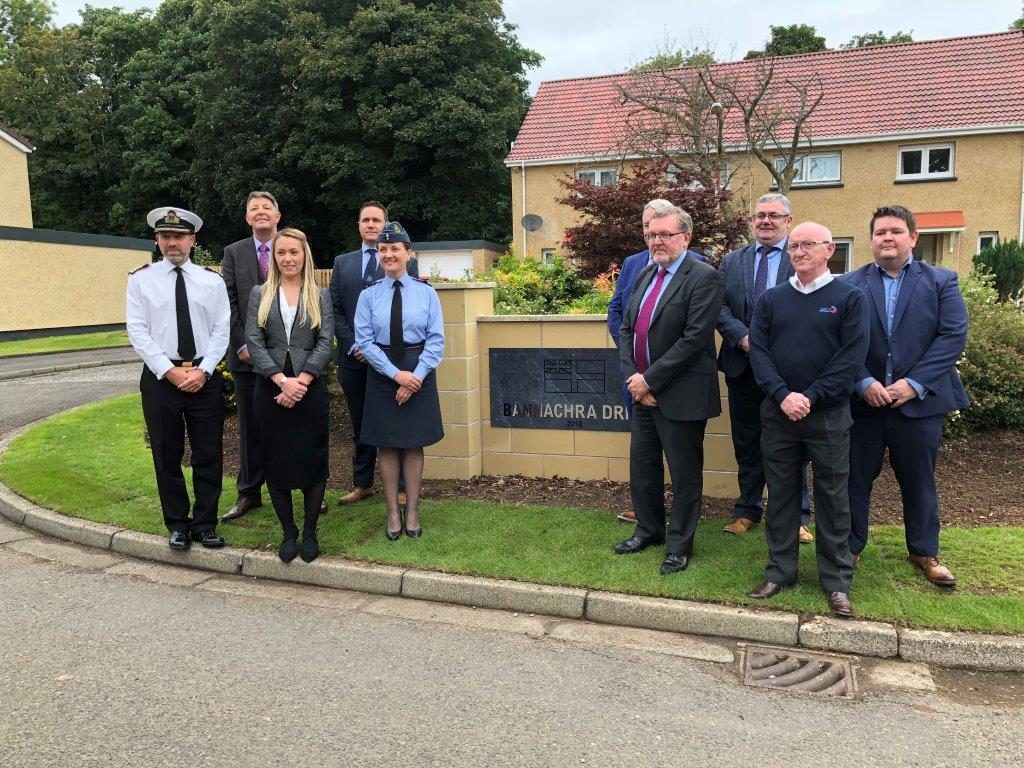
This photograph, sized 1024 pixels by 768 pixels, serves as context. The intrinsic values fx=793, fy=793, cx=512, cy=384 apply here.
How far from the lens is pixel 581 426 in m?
6.85

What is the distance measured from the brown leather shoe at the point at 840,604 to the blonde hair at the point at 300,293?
3549 mm

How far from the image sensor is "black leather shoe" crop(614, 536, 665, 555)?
5141mm

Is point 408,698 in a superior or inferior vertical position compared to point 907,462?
inferior

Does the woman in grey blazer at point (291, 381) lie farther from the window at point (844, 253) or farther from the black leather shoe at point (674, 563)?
the window at point (844, 253)

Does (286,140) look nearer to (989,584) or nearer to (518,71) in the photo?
(518,71)

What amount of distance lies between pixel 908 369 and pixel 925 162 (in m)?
21.8

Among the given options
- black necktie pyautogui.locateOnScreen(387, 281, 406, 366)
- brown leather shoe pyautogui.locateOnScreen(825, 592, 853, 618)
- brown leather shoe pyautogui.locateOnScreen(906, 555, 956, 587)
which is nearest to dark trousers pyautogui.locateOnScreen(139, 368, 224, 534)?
black necktie pyautogui.locateOnScreen(387, 281, 406, 366)

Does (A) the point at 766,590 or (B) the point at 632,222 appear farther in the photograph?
(B) the point at 632,222

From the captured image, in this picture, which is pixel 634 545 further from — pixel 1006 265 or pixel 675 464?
pixel 1006 265

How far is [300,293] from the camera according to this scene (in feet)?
17.4

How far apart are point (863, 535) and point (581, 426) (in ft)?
8.69

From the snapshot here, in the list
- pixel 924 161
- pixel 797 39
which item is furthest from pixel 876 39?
pixel 924 161

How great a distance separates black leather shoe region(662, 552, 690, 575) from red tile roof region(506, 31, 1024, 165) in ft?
62.0

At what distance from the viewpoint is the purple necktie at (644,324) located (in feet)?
16.2
